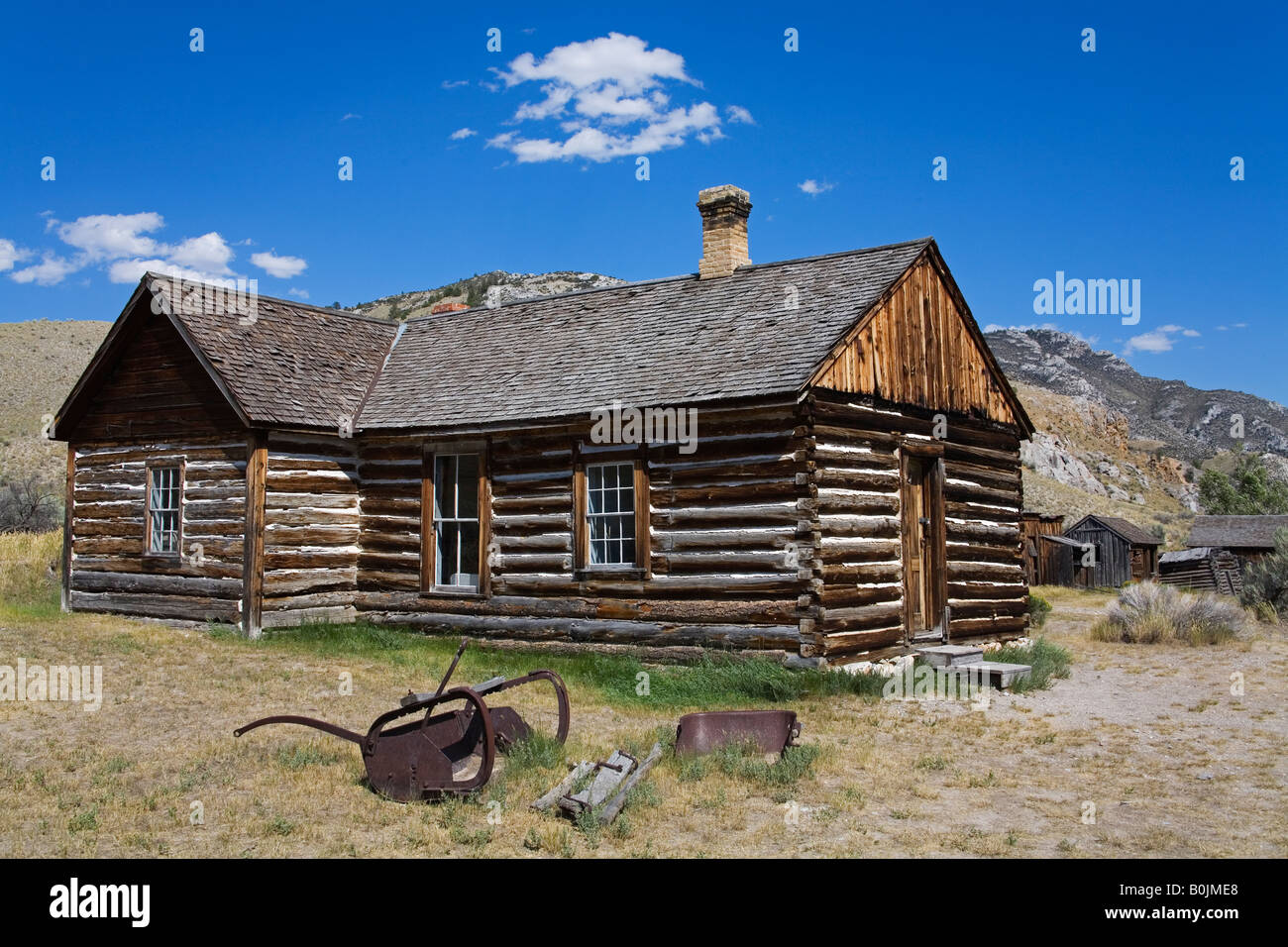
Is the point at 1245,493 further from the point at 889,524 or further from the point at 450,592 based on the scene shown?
the point at 450,592

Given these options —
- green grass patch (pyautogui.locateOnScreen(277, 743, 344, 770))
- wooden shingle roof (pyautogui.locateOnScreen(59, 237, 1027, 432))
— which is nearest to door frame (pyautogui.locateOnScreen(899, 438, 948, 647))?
wooden shingle roof (pyautogui.locateOnScreen(59, 237, 1027, 432))

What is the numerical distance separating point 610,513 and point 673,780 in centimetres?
593

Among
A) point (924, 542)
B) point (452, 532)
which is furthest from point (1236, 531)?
point (452, 532)

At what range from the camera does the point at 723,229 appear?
15.6m

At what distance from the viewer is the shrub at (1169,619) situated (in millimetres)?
16438

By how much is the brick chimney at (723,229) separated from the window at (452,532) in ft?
15.4

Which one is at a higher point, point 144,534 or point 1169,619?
point 144,534

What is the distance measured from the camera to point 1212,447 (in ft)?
320

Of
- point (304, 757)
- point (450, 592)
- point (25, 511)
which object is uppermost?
point (25, 511)

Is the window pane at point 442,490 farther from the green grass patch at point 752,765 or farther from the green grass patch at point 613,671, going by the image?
the green grass patch at point 752,765

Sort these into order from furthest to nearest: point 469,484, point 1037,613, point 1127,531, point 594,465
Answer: point 1127,531
point 1037,613
point 469,484
point 594,465

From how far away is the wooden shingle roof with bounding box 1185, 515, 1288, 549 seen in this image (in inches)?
1347

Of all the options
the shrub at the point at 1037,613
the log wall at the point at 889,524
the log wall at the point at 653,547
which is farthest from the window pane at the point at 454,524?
the shrub at the point at 1037,613

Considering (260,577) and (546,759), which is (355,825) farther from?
(260,577)
